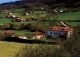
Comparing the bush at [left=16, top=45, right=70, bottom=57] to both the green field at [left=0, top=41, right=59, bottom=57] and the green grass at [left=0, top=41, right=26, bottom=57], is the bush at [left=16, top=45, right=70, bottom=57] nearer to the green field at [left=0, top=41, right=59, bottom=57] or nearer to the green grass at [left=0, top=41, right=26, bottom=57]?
the green field at [left=0, top=41, right=59, bottom=57]

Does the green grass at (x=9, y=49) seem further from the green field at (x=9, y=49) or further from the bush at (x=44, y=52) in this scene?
the bush at (x=44, y=52)

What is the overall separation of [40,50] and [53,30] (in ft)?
126

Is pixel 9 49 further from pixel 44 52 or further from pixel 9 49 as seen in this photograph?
pixel 44 52

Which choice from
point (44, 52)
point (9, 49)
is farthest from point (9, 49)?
point (44, 52)

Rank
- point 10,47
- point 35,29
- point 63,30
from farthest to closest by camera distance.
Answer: point 35,29
point 63,30
point 10,47

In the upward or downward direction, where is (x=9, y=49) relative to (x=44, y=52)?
downward

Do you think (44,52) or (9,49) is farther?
(9,49)

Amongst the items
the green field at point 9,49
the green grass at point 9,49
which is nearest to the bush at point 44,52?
the green field at point 9,49

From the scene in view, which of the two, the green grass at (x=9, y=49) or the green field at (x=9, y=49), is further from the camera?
the green grass at (x=9, y=49)

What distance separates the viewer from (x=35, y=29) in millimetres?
53719

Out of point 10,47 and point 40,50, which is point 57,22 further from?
point 40,50

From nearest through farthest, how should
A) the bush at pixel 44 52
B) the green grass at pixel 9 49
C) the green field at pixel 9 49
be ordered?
the bush at pixel 44 52 < the green field at pixel 9 49 < the green grass at pixel 9 49

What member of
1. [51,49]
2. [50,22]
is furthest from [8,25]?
[51,49]

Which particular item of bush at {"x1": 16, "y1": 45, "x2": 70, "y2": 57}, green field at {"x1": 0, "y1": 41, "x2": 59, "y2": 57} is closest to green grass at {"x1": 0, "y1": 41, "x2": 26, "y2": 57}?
green field at {"x1": 0, "y1": 41, "x2": 59, "y2": 57}
